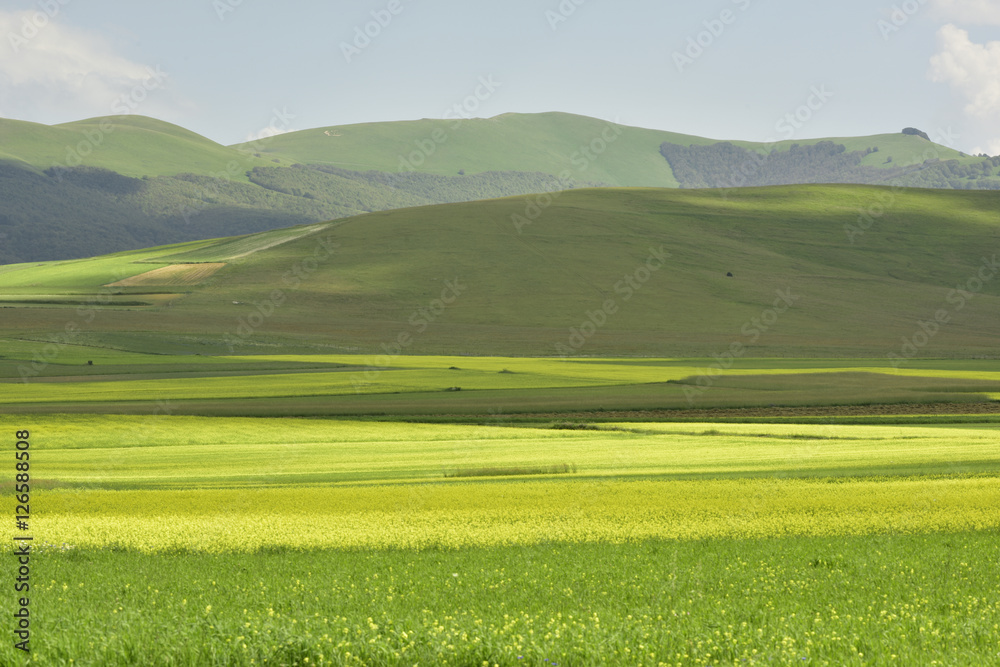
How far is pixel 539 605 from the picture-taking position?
11.6 m

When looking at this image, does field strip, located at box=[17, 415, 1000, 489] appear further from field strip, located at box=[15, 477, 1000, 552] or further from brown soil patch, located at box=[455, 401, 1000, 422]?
brown soil patch, located at box=[455, 401, 1000, 422]

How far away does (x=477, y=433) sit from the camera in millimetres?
43188

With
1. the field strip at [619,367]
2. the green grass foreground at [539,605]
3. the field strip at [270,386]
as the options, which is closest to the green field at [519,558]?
the green grass foreground at [539,605]

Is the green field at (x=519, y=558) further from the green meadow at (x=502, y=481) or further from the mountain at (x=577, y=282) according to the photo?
the mountain at (x=577, y=282)

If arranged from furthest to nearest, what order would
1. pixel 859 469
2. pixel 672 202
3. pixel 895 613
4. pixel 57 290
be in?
pixel 672 202, pixel 57 290, pixel 859 469, pixel 895 613

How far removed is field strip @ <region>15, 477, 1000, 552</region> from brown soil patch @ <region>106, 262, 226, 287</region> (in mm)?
123380

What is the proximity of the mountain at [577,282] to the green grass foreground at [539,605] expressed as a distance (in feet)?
257

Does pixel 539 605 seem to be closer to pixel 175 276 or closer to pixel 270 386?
pixel 270 386

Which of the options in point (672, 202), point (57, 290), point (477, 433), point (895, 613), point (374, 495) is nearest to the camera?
point (895, 613)

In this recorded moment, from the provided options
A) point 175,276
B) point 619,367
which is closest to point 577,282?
point 619,367

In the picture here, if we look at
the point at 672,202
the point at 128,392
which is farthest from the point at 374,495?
the point at 672,202

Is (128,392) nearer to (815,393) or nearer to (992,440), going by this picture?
(815,393)

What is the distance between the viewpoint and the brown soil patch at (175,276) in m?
142

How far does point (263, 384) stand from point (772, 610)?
176ft
